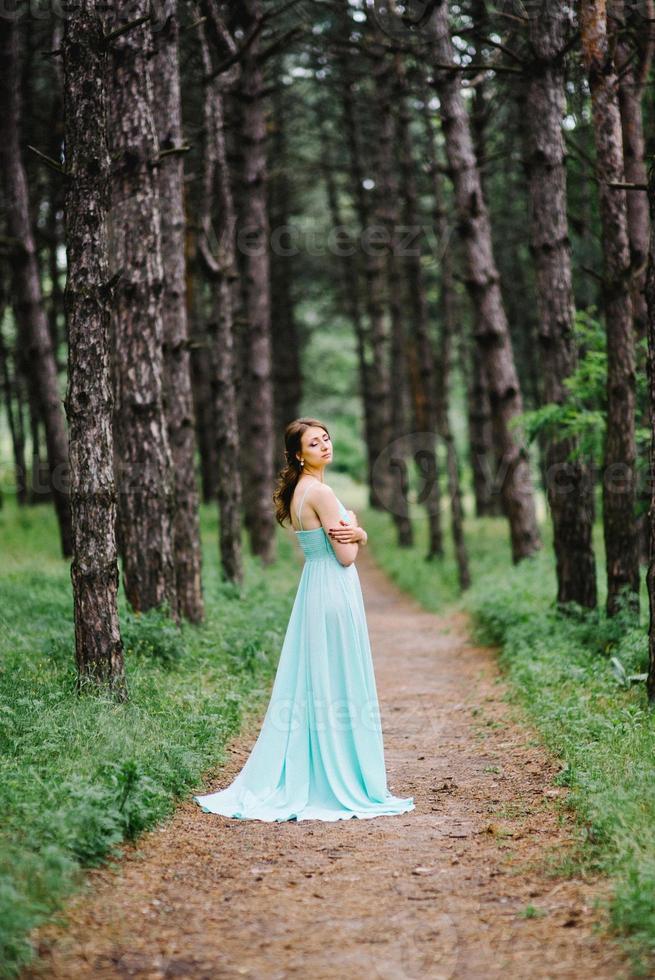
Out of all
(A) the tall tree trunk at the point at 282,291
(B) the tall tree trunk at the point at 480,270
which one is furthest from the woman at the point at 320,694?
(A) the tall tree trunk at the point at 282,291

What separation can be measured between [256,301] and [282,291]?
10.7m

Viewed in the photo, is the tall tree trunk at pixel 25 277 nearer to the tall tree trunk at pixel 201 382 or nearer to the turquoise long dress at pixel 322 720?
the tall tree trunk at pixel 201 382

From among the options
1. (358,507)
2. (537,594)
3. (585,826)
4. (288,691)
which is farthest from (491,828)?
(358,507)

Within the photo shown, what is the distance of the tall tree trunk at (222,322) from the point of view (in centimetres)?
1298

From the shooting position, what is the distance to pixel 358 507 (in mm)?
41156

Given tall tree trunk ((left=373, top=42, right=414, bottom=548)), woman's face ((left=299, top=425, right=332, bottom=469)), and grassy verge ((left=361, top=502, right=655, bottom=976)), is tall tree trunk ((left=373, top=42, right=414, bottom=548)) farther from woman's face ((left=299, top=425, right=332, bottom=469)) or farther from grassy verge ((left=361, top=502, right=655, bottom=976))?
woman's face ((left=299, top=425, right=332, bottom=469))

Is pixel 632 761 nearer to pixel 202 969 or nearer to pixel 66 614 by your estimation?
pixel 202 969

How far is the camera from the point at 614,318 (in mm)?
9930

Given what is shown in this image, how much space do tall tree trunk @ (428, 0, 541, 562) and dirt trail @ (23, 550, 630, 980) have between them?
8576mm

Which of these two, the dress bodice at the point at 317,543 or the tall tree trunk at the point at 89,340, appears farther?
the tall tree trunk at the point at 89,340

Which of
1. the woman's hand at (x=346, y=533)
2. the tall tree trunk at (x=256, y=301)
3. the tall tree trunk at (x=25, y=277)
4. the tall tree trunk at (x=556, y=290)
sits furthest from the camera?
the tall tree trunk at (x=256, y=301)

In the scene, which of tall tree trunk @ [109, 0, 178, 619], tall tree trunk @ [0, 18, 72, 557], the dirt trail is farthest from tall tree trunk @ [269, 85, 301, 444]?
the dirt trail

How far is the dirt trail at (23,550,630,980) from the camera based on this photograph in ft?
13.5

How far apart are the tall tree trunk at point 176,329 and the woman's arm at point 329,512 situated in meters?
4.84
